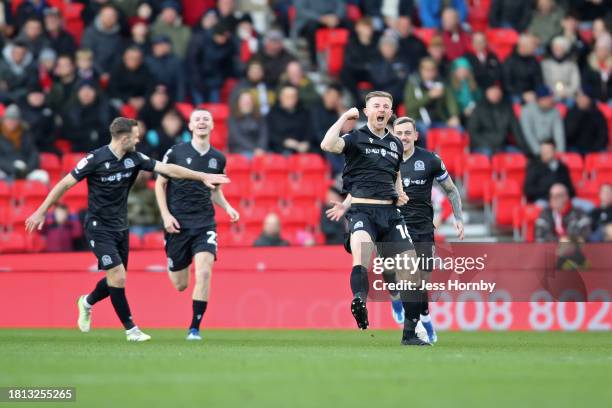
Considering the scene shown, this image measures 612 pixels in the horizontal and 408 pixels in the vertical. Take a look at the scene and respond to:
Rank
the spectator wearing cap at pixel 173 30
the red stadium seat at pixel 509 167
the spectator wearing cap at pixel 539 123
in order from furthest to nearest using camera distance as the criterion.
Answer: the spectator wearing cap at pixel 173 30
the spectator wearing cap at pixel 539 123
the red stadium seat at pixel 509 167

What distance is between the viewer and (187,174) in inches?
568

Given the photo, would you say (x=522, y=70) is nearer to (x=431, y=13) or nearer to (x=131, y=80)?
(x=431, y=13)

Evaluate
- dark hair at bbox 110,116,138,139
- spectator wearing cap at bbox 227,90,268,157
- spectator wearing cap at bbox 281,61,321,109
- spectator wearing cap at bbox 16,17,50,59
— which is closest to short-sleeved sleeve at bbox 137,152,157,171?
dark hair at bbox 110,116,138,139

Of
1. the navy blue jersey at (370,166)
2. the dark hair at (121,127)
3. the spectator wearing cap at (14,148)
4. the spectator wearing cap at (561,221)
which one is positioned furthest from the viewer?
the spectator wearing cap at (14,148)

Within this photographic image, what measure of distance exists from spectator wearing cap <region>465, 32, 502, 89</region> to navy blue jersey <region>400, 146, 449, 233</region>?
990 cm

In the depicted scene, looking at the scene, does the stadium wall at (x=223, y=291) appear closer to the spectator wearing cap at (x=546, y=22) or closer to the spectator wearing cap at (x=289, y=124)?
the spectator wearing cap at (x=289, y=124)

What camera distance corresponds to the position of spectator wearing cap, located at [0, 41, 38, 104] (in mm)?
22781

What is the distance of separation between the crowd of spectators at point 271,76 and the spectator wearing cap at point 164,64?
0.02 meters

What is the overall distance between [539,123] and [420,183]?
30.5 ft

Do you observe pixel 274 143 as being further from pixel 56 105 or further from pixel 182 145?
pixel 182 145

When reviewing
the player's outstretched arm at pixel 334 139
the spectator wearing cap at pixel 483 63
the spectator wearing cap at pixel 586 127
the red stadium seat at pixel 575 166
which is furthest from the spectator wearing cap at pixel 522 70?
the player's outstretched arm at pixel 334 139

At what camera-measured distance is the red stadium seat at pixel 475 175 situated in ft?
74.3

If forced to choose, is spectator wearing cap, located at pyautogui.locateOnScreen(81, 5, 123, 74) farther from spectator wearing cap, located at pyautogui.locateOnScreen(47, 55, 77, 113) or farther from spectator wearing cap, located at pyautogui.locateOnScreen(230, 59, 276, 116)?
spectator wearing cap, located at pyautogui.locateOnScreen(230, 59, 276, 116)

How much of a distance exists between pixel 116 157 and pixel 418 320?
3728 mm
